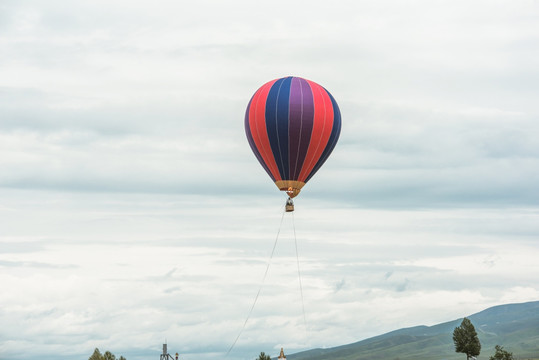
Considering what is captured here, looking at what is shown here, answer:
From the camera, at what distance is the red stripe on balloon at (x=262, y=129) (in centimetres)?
13000

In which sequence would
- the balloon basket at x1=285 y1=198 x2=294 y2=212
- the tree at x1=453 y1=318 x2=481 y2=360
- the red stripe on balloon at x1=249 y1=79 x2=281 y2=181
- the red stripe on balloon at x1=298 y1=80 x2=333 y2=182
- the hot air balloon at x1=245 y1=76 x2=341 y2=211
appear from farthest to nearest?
1. the tree at x1=453 y1=318 x2=481 y2=360
2. the red stripe on balloon at x1=249 y1=79 x2=281 y2=181
3. the red stripe on balloon at x1=298 y1=80 x2=333 y2=182
4. the hot air balloon at x1=245 y1=76 x2=341 y2=211
5. the balloon basket at x1=285 y1=198 x2=294 y2=212

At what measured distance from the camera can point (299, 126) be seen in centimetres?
12800

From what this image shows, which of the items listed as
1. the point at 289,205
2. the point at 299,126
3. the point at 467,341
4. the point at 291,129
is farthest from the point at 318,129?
the point at 467,341

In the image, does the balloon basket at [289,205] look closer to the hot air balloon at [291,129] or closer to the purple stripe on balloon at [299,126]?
the hot air balloon at [291,129]

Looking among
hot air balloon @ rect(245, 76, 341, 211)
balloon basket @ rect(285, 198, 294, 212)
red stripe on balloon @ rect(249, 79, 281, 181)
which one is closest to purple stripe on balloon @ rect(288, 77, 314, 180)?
hot air balloon @ rect(245, 76, 341, 211)

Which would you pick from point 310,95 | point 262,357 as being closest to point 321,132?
point 310,95

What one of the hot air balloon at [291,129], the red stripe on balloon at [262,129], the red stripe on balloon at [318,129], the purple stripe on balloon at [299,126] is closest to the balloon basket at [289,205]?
the hot air balloon at [291,129]

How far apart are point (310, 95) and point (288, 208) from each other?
17.9 meters

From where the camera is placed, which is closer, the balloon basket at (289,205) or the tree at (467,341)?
the balloon basket at (289,205)

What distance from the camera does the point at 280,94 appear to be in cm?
12925

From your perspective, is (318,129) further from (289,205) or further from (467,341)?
(467,341)

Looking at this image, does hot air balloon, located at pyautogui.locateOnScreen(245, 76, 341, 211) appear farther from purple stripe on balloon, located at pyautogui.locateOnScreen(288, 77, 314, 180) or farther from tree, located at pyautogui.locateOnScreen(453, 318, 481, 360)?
tree, located at pyautogui.locateOnScreen(453, 318, 481, 360)

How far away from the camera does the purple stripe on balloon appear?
128000 millimetres

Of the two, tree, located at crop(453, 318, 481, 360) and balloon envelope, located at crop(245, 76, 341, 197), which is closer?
balloon envelope, located at crop(245, 76, 341, 197)
